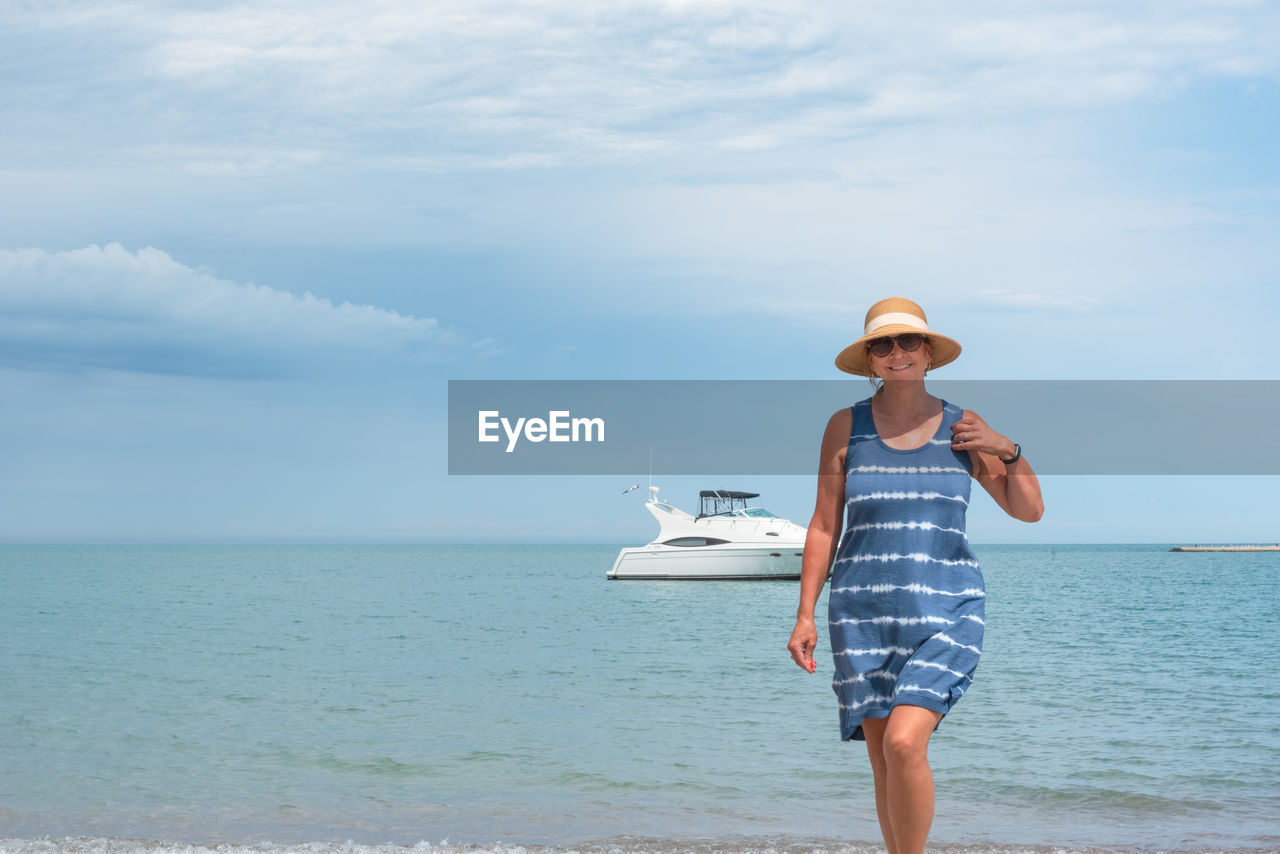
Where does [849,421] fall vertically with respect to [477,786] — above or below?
above

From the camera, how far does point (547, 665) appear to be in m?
20.8

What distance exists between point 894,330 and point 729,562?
44300 mm

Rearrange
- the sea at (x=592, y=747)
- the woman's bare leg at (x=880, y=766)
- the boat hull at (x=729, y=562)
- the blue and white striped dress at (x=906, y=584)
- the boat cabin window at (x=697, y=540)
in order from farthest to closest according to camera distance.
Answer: the boat cabin window at (x=697, y=540) → the boat hull at (x=729, y=562) → the sea at (x=592, y=747) → the woman's bare leg at (x=880, y=766) → the blue and white striped dress at (x=906, y=584)

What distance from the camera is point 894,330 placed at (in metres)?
3.58

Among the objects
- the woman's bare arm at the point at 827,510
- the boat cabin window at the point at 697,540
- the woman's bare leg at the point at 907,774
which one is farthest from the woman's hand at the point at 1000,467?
the boat cabin window at the point at 697,540

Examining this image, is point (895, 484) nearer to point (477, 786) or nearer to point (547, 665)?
point (477, 786)

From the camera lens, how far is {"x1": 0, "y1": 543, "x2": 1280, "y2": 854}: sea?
773 centimetres

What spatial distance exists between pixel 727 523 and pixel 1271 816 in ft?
129

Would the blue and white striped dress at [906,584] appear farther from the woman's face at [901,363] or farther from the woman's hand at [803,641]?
the woman's face at [901,363]

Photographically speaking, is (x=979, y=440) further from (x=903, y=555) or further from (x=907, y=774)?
(x=907, y=774)

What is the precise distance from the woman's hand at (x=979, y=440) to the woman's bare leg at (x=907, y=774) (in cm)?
78

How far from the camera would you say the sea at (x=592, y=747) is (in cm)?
773

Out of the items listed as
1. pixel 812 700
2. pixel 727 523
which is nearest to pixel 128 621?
pixel 727 523

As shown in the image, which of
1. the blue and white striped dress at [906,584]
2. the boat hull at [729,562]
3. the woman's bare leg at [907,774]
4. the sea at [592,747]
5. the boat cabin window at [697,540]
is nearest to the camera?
the woman's bare leg at [907,774]
